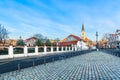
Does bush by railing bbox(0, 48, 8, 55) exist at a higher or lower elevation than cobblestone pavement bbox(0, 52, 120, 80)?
higher

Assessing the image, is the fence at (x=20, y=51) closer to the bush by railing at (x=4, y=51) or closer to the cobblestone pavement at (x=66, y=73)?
the bush by railing at (x=4, y=51)

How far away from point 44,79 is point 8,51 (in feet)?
70.7

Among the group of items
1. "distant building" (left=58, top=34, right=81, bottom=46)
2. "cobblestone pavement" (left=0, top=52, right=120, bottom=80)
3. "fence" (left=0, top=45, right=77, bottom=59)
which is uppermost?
"distant building" (left=58, top=34, right=81, bottom=46)

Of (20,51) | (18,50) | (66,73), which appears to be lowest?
(66,73)

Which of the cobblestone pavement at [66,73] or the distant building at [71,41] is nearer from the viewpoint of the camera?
the cobblestone pavement at [66,73]

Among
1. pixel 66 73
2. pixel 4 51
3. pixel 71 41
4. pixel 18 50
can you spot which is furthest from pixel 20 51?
pixel 71 41

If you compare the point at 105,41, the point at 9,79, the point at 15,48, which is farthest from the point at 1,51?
the point at 105,41

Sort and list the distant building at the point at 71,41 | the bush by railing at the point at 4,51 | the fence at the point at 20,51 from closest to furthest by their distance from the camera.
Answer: the bush by railing at the point at 4,51 < the fence at the point at 20,51 < the distant building at the point at 71,41

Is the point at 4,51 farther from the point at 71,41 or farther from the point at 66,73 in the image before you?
the point at 71,41

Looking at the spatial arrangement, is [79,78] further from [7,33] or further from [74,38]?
[74,38]

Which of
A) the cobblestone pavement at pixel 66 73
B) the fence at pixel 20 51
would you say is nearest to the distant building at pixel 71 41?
the fence at pixel 20 51

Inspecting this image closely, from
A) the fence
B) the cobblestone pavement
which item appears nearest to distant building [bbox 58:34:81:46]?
the fence

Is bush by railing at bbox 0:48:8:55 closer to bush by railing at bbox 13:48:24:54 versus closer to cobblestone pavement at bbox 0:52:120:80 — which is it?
bush by railing at bbox 13:48:24:54

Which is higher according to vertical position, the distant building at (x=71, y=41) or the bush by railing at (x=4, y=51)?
the distant building at (x=71, y=41)
